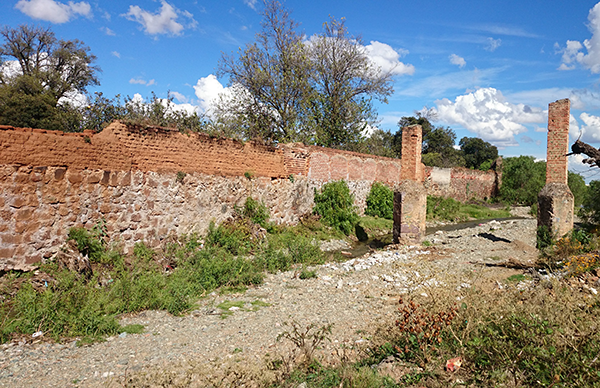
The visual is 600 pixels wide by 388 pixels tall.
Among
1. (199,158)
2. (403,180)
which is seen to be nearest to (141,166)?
(199,158)

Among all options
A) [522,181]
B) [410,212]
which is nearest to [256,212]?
[410,212]

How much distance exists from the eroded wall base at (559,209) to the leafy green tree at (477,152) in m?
40.2

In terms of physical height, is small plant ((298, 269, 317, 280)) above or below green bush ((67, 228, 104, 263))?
below

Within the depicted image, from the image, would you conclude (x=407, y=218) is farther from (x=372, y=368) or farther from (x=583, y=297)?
(x=372, y=368)

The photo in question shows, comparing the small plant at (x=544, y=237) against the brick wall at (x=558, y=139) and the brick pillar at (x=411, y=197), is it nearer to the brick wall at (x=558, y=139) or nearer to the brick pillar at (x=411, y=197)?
the brick wall at (x=558, y=139)

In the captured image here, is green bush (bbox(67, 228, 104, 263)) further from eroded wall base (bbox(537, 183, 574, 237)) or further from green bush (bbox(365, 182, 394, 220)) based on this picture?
green bush (bbox(365, 182, 394, 220))

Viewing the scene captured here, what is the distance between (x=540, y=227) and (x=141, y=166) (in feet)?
37.3

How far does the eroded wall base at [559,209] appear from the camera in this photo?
10680 millimetres

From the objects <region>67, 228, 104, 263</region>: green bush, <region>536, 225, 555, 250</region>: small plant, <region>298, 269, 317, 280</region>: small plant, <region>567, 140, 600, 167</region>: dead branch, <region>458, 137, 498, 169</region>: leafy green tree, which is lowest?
<region>298, 269, 317, 280</region>: small plant

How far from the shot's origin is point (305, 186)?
49.0ft

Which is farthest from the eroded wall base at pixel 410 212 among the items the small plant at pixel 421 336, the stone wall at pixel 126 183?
the small plant at pixel 421 336

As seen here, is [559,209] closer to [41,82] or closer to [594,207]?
[594,207]

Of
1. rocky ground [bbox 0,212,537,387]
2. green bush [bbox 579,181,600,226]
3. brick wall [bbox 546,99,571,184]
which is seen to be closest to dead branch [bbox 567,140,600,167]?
brick wall [bbox 546,99,571,184]

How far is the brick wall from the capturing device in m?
10.7
